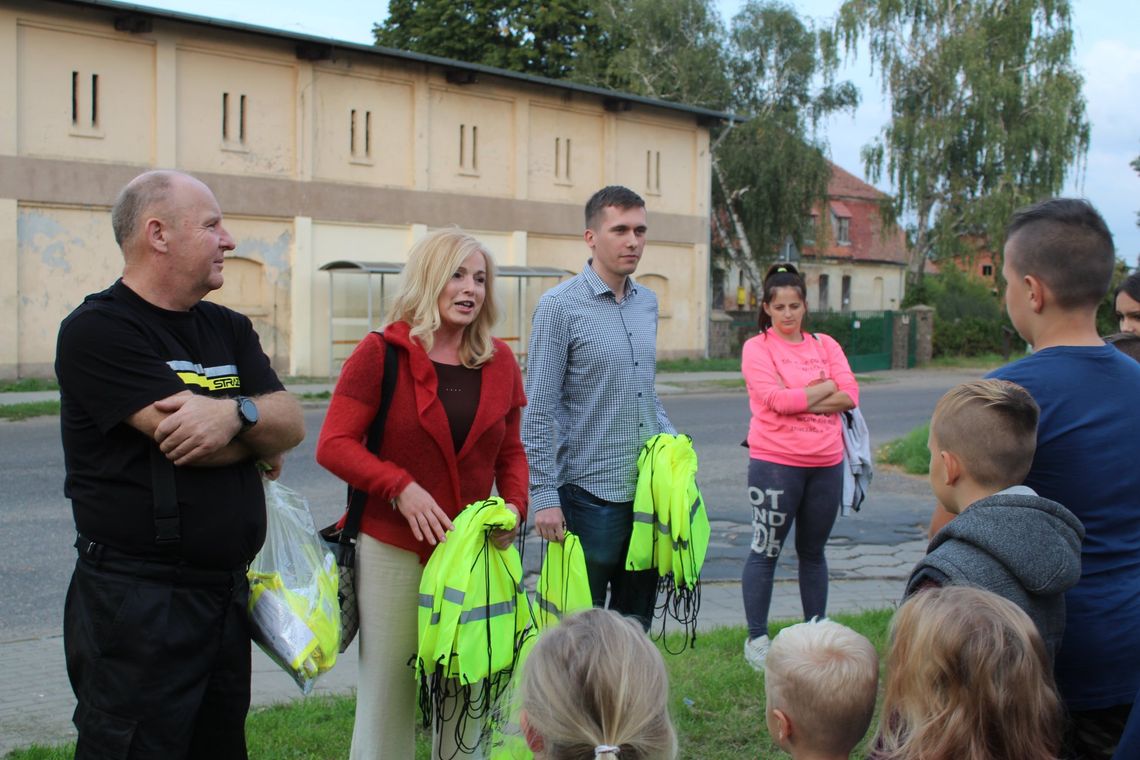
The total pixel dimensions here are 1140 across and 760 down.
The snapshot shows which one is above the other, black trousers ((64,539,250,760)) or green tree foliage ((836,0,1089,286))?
green tree foliage ((836,0,1089,286))

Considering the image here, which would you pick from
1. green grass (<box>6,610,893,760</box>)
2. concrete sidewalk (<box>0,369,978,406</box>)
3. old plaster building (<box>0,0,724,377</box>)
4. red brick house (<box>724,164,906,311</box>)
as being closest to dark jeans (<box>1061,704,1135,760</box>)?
green grass (<box>6,610,893,760</box>)

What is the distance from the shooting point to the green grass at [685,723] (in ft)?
13.8

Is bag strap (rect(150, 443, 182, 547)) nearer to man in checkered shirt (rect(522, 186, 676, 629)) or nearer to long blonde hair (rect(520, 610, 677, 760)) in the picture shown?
long blonde hair (rect(520, 610, 677, 760))

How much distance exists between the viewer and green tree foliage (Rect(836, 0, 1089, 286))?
116ft

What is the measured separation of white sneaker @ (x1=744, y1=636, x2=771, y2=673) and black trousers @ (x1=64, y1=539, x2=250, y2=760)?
9.77ft

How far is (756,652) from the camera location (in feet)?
17.4

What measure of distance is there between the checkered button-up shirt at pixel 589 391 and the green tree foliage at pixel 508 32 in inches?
1379

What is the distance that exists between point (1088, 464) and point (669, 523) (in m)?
1.85

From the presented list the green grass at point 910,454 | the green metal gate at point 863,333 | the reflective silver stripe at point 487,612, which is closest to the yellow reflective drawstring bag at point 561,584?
the reflective silver stripe at point 487,612

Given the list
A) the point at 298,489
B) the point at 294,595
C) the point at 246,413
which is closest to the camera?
the point at 246,413

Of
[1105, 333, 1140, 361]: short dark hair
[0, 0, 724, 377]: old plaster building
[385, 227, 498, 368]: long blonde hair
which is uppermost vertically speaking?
[0, 0, 724, 377]: old plaster building

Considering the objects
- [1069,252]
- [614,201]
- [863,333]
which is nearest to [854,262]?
[863,333]

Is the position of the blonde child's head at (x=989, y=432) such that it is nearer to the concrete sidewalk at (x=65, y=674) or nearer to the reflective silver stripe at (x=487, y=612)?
the reflective silver stripe at (x=487, y=612)

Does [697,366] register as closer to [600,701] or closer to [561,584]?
[561,584]
